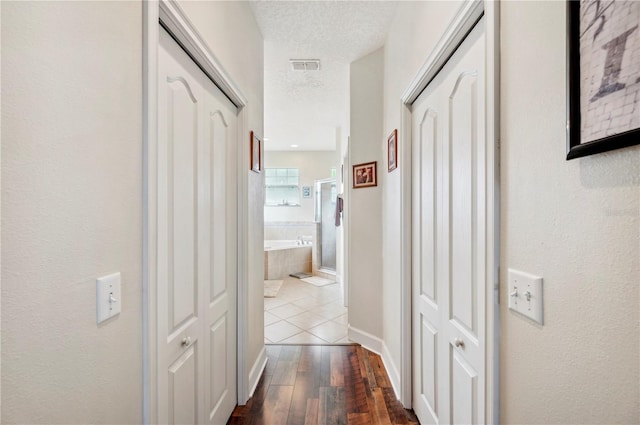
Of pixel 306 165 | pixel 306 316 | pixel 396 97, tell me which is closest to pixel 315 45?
pixel 396 97

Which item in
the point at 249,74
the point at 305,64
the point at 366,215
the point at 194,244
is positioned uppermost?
the point at 305,64

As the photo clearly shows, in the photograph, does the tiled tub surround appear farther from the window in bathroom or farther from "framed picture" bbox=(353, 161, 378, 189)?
"framed picture" bbox=(353, 161, 378, 189)

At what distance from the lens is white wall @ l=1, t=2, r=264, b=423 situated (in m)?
0.54

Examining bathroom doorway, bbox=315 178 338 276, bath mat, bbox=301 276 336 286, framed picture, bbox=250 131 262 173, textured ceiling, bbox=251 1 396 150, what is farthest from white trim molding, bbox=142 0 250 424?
bathroom doorway, bbox=315 178 338 276

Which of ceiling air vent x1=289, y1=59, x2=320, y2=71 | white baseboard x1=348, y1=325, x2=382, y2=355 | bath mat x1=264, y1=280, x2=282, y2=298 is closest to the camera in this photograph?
white baseboard x1=348, y1=325, x2=382, y2=355

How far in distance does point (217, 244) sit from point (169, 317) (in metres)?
0.51

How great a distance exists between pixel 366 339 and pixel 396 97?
210 cm

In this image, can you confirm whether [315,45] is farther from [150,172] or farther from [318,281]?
[318,281]

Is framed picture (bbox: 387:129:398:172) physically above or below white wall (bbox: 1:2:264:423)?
above

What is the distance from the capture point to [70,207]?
0.65m

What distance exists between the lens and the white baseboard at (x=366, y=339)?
2.60 metres

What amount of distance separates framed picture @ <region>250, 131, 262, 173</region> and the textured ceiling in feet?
2.90

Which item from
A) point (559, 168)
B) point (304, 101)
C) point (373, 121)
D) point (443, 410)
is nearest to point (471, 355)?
point (443, 410)

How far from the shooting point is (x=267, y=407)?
73.6 inches
